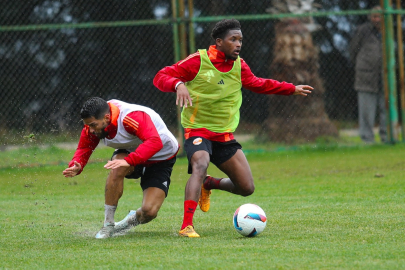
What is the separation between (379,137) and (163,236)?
7725 millimetres

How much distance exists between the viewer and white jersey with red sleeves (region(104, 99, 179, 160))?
5348 millimetres

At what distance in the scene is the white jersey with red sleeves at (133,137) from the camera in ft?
17.5

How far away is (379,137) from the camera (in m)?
12.0

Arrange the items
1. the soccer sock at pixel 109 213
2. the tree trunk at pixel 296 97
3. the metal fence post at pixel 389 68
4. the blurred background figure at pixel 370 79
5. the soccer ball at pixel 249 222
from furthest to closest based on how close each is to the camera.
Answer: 1. the tree trunk at pixel 296 97
2. the blurred background figure at pixel 370 79
3. the metal fence post at pixel 389 68
4. the soccer sock at pixel 109 213
5. the soccer ball at pixel 249 222

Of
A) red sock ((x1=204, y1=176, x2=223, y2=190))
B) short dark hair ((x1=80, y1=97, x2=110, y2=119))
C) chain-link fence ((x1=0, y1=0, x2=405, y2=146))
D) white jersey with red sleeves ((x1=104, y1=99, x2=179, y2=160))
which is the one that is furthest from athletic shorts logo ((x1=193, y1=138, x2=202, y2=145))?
chain-link fence ((x1=0, y1=0, x2=405, y2=146))

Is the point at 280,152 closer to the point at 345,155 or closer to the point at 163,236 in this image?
the point at 345,155

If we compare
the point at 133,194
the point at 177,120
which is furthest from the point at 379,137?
the point at 133,194

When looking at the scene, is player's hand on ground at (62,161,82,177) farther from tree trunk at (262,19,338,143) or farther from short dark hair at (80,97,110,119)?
tree trunk at (262,19,338,143)

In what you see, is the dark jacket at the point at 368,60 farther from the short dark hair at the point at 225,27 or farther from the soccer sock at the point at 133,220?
the soccer sock at the point at 133,220

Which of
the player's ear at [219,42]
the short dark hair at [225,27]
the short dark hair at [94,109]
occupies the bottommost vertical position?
the short dark hair at [94,109]

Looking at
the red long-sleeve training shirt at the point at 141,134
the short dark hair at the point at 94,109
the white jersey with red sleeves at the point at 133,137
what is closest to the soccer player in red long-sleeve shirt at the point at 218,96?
the white jersey with red sleeves at the point at 133,137

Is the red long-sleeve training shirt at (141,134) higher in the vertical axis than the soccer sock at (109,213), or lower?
higher

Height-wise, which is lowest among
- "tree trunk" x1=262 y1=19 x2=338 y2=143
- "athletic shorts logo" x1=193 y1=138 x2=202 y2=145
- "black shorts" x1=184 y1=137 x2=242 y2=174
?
"tree trunk" x1=262 y1=19 x2=338 y2=143

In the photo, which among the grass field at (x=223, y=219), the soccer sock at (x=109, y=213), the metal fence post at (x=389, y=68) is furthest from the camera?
the metal fence post at (x=389, y=68)
